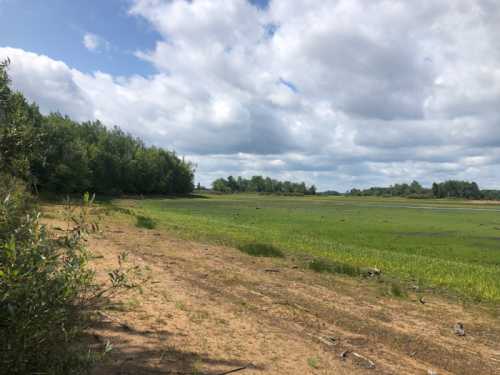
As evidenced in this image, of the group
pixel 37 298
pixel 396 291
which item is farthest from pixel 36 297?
pixel 396 291

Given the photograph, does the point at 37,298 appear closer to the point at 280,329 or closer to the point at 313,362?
the point at 313,362

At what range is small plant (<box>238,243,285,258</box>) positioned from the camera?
1555 centimetres

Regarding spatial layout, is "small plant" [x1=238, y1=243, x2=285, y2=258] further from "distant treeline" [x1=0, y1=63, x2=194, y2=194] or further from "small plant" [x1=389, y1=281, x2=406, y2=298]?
"distant treeline" [x1=0, y1=63, x2=194, y2=194]

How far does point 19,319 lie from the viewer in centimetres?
283

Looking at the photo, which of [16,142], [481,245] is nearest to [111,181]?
[481,245]

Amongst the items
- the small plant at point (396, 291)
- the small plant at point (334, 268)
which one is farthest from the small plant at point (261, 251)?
the small plant at point (396, 291)

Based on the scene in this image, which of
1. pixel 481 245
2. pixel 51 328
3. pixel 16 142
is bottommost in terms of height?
pixel 481 245

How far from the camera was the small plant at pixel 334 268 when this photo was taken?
13328 millimetres

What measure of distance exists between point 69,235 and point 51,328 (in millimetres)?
876

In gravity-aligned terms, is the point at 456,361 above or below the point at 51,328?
below

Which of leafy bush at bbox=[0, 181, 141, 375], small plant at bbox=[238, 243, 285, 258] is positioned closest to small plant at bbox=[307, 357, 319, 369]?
leafy bush at bbox=[0, 181, 141, 375]

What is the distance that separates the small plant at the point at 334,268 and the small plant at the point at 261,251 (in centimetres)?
198

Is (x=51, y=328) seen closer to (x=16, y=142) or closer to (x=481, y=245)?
(x=16, y=142)

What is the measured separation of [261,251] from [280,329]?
29.8 ft
